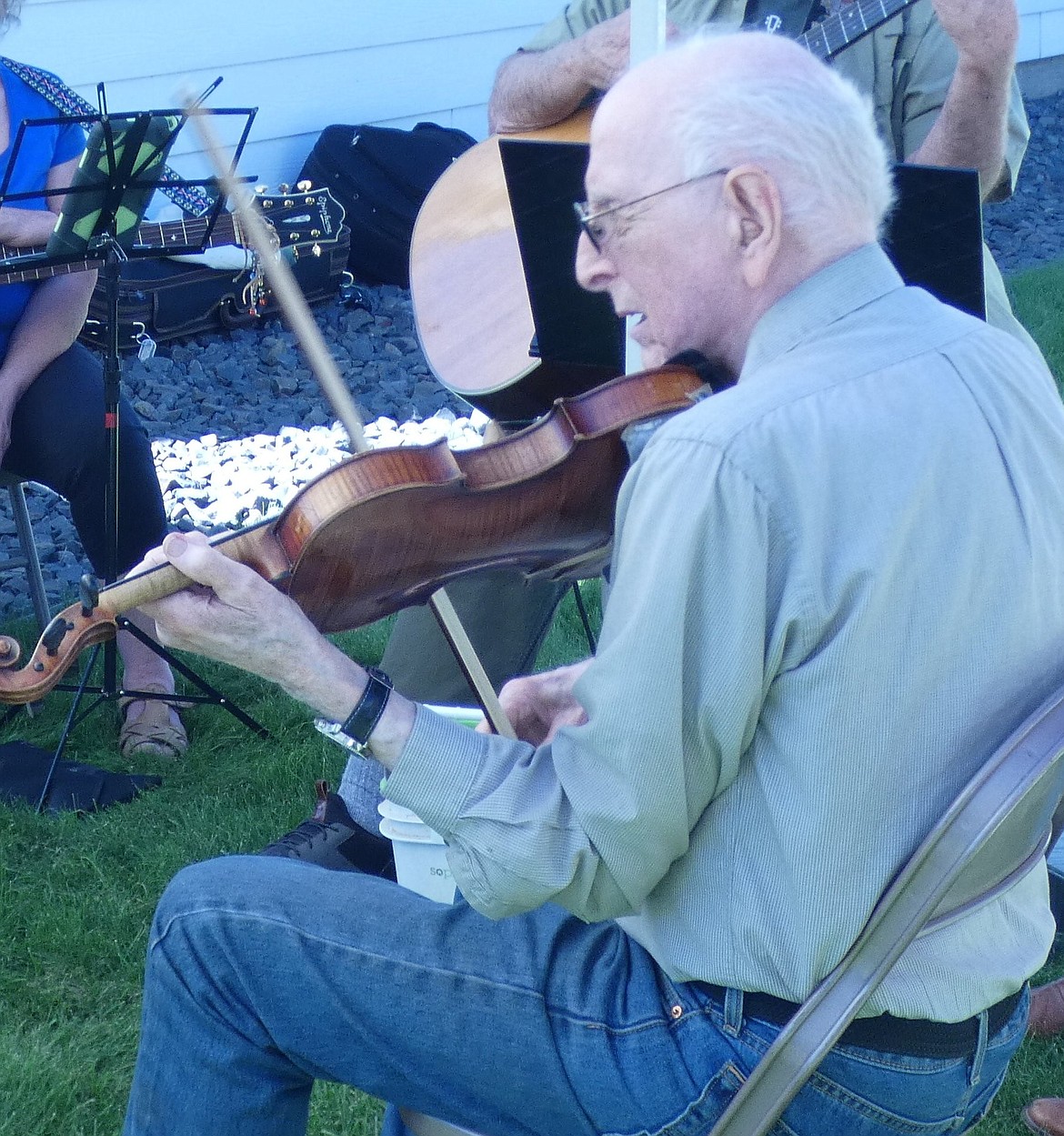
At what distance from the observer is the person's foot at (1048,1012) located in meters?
2.34

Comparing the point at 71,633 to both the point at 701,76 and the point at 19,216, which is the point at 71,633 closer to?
the point at 701,76

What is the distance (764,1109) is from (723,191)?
82cm

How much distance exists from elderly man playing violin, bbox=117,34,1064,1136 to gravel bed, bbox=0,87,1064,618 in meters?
2.79

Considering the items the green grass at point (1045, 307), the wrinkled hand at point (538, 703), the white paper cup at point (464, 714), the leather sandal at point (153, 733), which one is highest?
the wrinkled hand at point (538, 703)

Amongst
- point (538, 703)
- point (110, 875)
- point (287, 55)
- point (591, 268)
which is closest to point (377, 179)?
point (287, 55)

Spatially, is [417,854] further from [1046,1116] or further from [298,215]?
[298,215]

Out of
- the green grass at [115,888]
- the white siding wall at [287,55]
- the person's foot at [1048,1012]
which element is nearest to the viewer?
the green grass at [115,888]

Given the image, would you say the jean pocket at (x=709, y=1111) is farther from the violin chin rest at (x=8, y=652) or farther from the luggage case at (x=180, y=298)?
the luggage case at (x=180, y=298)

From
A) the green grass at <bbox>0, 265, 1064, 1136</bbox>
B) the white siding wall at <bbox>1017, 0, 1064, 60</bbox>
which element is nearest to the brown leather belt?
the green grass at <bbox>0, 265, 1064, 1136</bbox>

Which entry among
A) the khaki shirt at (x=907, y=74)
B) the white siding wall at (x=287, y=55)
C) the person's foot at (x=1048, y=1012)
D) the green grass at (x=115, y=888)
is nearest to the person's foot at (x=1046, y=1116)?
the green grass at (x=115, y=888)

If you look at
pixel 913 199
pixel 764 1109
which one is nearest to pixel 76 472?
pixel 913 199

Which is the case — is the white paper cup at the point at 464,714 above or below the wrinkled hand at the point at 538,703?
below

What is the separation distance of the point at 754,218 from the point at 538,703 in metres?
0.67

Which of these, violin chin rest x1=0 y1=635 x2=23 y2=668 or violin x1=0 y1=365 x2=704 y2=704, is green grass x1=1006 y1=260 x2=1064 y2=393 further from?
violin chin rest x1=0 y1=635 x2=23 y2=668
